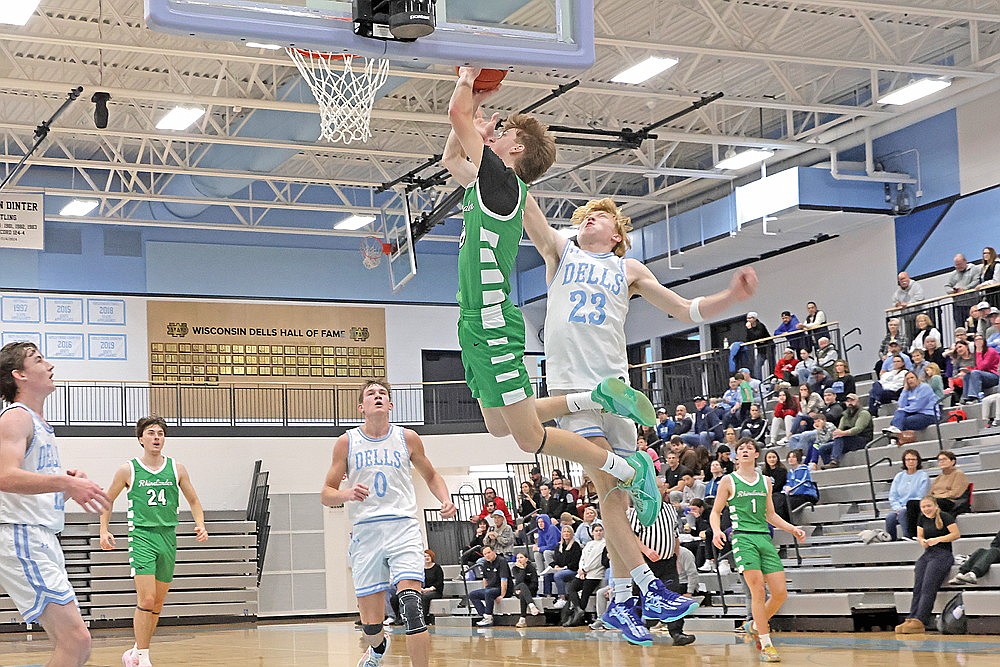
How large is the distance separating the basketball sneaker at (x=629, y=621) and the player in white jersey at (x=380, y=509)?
194 centimetres

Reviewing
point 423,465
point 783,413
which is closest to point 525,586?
point 783,413

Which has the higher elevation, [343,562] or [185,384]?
[185,384]

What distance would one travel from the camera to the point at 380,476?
7426 millimetres

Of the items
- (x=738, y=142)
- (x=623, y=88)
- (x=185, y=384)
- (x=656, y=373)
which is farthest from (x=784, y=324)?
(x=185, y=384)

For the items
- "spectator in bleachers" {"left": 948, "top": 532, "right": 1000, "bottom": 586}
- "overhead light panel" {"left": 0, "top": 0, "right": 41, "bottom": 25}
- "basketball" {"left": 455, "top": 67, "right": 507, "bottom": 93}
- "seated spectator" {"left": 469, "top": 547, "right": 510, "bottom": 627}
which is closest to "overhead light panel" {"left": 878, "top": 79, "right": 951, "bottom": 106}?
"seated spectator" {"left": 469, "top": 547, "right": 510, "bottom": 627}

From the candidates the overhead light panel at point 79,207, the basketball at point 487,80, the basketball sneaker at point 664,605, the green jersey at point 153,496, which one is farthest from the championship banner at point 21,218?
the basketball sneaker at point 664,605

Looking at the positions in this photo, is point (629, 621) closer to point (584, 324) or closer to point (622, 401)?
point (622, 401)

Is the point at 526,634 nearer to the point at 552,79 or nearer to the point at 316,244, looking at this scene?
the point at 552,79

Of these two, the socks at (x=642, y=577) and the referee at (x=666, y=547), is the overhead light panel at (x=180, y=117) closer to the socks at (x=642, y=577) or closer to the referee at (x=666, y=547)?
the referee at (x=666, y=547)

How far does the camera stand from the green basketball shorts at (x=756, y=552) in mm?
10836

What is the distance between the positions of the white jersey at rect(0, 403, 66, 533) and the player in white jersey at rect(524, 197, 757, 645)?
90.9 inches

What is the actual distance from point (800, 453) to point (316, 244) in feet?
51.8

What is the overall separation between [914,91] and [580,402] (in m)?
15.9

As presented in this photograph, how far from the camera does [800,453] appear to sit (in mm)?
16156
